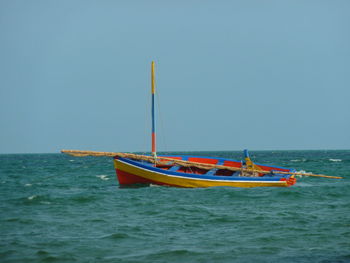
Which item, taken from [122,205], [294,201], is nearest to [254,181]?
[294,201]

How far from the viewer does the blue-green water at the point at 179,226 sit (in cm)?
1428

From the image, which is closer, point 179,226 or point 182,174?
point 179,226

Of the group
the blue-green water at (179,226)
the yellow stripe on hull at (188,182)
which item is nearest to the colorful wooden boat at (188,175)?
the yellow stripe on hull at (188,182)

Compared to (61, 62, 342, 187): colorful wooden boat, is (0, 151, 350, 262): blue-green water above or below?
below

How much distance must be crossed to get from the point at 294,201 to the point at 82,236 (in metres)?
13.1

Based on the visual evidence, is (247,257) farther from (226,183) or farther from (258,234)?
(226,183)

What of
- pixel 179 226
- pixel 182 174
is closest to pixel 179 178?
pixel 182 174

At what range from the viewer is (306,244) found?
15.2 meters

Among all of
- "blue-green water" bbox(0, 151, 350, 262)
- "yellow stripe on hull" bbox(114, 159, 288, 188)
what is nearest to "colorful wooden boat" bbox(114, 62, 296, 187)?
"yellow stripe on hull" bbox(114, 159, 288, 188)

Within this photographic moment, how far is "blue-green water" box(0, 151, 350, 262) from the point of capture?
14.3m

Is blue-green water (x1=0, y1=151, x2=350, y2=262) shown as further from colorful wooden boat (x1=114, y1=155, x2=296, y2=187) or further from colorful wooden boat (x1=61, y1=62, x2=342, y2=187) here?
colorful wooden boat (x1=61, y1=62, x2=342, y2=187)

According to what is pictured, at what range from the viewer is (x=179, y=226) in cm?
1852

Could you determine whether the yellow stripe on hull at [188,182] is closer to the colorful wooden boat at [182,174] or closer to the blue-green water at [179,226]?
the colorful wooden boat at [182,174]

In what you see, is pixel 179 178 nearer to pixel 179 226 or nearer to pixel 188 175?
pixel 188 175
